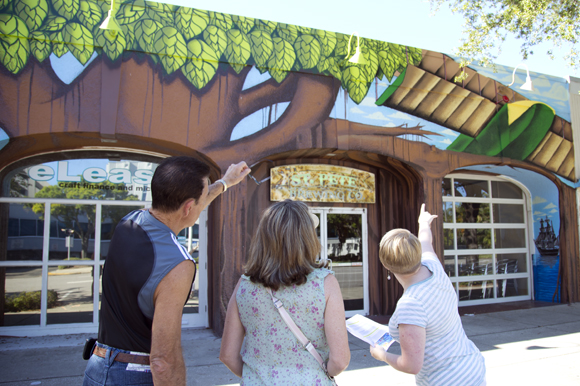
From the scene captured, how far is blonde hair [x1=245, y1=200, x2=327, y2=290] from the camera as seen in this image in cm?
185

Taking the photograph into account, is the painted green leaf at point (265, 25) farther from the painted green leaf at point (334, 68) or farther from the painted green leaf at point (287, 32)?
the painted green leaf at point (334, 68)

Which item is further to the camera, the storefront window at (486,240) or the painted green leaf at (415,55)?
the storefront window at (486,240)

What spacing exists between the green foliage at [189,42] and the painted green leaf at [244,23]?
2 cm

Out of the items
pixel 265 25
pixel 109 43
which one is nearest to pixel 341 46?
pixel 265 25

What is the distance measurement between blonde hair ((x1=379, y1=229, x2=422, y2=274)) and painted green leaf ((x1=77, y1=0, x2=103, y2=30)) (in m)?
5.62

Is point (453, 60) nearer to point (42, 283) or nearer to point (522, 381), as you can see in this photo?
point (522, 381)

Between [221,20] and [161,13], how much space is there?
91 cm

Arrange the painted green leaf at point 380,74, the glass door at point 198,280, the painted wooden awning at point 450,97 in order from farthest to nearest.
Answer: the painted wooden awning at point 450,97 → the painted green leaf at point 380,74 → the glass door at point 198,280

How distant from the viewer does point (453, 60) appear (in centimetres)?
818

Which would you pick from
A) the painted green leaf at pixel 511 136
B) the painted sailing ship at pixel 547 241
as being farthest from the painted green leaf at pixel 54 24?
the painted sailing ship at pixel 547 241

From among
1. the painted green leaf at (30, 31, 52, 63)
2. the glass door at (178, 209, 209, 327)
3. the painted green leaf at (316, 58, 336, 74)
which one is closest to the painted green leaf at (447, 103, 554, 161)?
the painted green leaf at (316, 58, 336, 74)

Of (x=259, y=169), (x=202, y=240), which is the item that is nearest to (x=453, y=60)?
(x=259, y=169)

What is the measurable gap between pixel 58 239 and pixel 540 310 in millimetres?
8891

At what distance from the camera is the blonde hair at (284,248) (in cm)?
185
